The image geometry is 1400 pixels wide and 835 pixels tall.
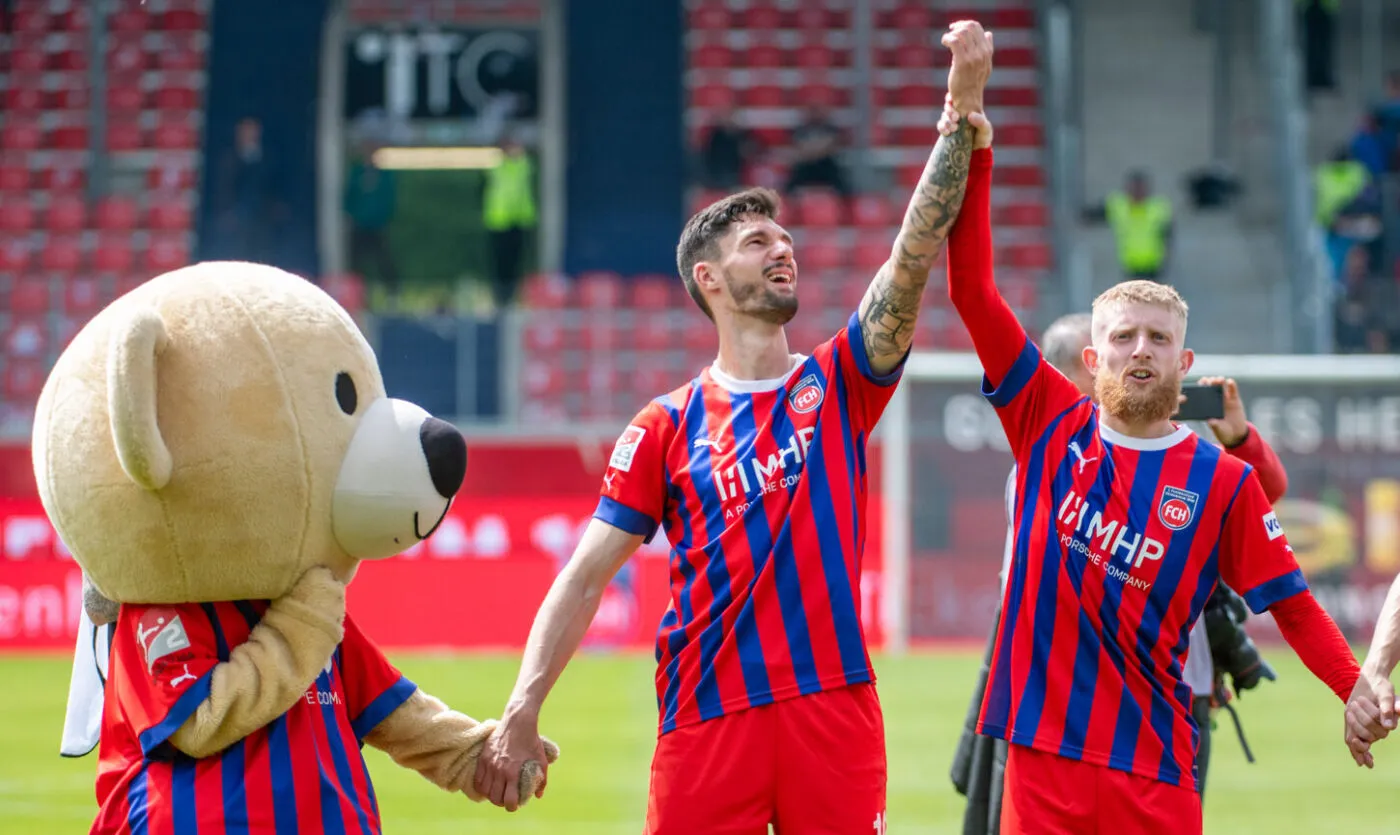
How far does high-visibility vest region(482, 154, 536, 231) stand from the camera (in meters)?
13.5

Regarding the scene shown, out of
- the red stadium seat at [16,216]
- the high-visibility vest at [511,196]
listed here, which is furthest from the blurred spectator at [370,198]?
the red stadium seat at [16,216]

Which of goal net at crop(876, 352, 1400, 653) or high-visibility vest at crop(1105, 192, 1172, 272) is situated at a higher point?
high-visibility vest at crop(1105, 192, 1172, 272)

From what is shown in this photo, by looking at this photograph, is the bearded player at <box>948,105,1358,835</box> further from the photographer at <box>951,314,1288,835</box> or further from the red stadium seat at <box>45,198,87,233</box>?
the red stadium seat at <box>45,198,87,233</box>

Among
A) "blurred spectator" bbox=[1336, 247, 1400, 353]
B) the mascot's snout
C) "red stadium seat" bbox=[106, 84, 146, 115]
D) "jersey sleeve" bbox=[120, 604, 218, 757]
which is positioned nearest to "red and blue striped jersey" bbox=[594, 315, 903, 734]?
the mascot's snout

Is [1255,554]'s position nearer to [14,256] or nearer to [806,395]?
[806,395]

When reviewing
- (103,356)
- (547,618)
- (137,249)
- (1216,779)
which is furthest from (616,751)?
(137,249)

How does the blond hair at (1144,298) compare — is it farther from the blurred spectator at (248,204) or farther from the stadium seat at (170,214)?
the stadium seat at (170,214)

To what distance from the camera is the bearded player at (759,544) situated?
12.3ft

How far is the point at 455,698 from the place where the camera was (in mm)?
10516

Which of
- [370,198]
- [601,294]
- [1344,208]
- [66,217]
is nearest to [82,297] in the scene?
[66,217]

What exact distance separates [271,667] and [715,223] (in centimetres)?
149

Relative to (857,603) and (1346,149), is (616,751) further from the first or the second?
(1346,149)

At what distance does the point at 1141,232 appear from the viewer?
16.9 m

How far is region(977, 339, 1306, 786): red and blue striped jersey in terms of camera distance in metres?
3.82
